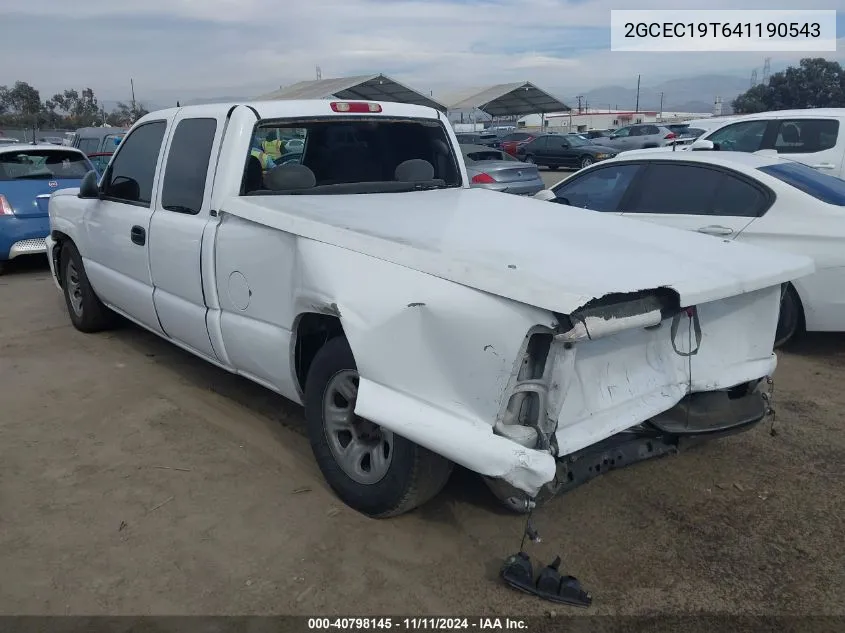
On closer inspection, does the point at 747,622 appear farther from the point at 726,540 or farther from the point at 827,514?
the point at 827,514

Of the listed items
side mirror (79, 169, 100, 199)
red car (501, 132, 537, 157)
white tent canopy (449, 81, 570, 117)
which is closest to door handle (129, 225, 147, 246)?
side mirror (79, 169, 100, 199)

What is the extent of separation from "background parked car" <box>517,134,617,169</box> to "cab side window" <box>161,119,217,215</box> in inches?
847

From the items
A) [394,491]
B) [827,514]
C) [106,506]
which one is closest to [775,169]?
[827,514]

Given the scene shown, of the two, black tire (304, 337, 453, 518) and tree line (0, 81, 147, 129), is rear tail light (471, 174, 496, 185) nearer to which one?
black tire (304, 337, 453, 518)

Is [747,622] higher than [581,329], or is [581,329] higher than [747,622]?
[581,329]

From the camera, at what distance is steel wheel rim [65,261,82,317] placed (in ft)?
20.8

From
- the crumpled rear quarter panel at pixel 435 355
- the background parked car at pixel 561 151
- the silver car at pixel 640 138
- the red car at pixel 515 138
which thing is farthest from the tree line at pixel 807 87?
the crumpled rear quarter panel at pixel 435 355

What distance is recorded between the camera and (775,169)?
553 cm

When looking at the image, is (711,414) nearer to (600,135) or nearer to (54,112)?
(600,135)

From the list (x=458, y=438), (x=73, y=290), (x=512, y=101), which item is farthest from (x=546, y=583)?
(x=512, y=101)

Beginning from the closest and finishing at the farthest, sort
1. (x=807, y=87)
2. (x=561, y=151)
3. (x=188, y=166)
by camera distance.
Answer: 1. (x=188, y=166)
2. (x=561, y=151)
3. (x=807, y=87)

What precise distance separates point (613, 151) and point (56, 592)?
82.3 ft

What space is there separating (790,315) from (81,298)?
5.78m

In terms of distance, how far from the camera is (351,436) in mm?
3393
